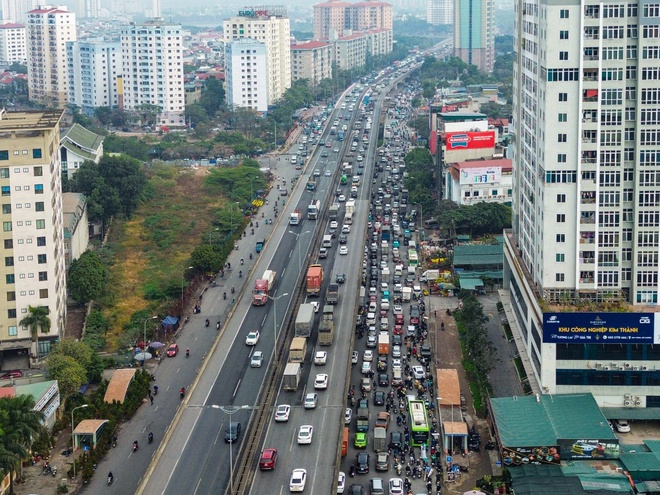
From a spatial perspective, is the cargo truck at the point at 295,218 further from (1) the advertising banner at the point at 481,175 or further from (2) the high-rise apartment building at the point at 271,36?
(2) the high-rise apartment building at the point at 271,36

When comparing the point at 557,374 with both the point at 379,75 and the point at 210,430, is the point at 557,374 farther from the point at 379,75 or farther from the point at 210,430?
the point at 379,75

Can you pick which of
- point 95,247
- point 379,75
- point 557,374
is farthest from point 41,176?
point 379,75

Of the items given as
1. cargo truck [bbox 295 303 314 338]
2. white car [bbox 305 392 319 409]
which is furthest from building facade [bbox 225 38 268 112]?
white car [bbox 305 392 319 409]

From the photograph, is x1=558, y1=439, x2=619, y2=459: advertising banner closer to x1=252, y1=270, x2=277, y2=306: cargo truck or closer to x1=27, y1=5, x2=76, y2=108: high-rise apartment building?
x1=252, y1=270, x2=277, y2=306: cargo truck

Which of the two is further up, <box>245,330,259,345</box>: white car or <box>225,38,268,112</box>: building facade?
<box>225,38,268,112</box>: building facade

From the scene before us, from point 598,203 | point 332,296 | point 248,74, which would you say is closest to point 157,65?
point 248,74

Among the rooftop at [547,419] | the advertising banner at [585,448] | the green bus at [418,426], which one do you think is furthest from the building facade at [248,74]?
the advertising banner at [585,448]
